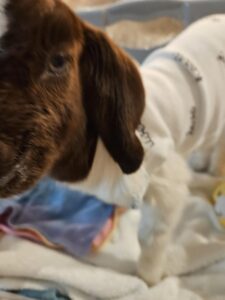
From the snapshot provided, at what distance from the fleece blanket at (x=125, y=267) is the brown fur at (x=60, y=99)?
0.20m

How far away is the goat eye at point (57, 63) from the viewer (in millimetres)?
702

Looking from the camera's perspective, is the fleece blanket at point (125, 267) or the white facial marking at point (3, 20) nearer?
the white facial marking at point (3, 20)

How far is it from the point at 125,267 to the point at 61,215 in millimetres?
196

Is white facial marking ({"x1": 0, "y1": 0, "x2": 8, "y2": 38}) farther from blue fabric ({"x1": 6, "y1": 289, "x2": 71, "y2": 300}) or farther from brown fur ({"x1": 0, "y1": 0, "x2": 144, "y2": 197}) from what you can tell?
blue fabric ({"x1": 6, "y1": 289, "x2": 71, "y2": 300})

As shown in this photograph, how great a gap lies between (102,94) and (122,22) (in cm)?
89

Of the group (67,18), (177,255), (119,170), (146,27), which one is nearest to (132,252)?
(177,255)

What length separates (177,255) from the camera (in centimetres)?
109

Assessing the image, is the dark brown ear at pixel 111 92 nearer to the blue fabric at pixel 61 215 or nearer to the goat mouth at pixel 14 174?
the goat mouth at pixel 14 174

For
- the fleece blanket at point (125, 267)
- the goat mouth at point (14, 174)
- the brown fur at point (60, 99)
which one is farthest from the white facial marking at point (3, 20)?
the fleece blanket at point (125, 267)

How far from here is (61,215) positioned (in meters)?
1.18

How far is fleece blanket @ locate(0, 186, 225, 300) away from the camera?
3.26 feet

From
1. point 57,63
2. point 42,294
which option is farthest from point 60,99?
point 42,294

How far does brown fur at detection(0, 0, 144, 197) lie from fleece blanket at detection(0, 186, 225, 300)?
0.66ft

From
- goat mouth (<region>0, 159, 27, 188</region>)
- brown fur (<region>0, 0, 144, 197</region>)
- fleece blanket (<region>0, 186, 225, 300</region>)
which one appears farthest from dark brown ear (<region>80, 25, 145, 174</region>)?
fleece blanket (<region>0, 186, 225, 300</region>)
